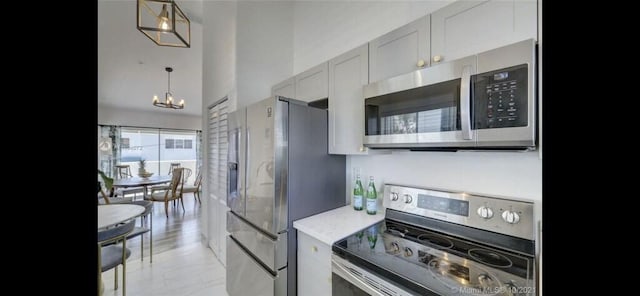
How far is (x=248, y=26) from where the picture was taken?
7.70 feet

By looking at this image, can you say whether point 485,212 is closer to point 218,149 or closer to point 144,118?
point 218,149

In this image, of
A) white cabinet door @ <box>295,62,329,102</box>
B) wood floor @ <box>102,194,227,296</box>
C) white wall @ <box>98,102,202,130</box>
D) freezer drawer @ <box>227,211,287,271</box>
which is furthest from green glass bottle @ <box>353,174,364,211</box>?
white wall @ <box>98,102,202,130</box>

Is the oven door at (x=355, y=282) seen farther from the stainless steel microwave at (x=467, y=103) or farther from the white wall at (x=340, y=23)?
the white wall at (x=340, y=23)

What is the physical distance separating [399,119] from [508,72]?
49 cm

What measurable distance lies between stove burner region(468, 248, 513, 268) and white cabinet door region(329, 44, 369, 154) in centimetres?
76

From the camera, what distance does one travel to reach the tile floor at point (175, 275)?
2.15 m

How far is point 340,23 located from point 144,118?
24.2ft

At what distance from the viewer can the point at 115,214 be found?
6.64 feet

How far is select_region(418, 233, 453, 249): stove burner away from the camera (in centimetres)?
119

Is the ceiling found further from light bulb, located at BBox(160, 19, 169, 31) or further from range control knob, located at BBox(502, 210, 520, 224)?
range control knob, located at BBox(502, 210, 520, 224)

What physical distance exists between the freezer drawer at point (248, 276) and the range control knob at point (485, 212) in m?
1.17

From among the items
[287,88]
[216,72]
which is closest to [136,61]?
[216,72]

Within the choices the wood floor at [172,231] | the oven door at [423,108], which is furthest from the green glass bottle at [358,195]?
A: the wood floor at [172,231]
